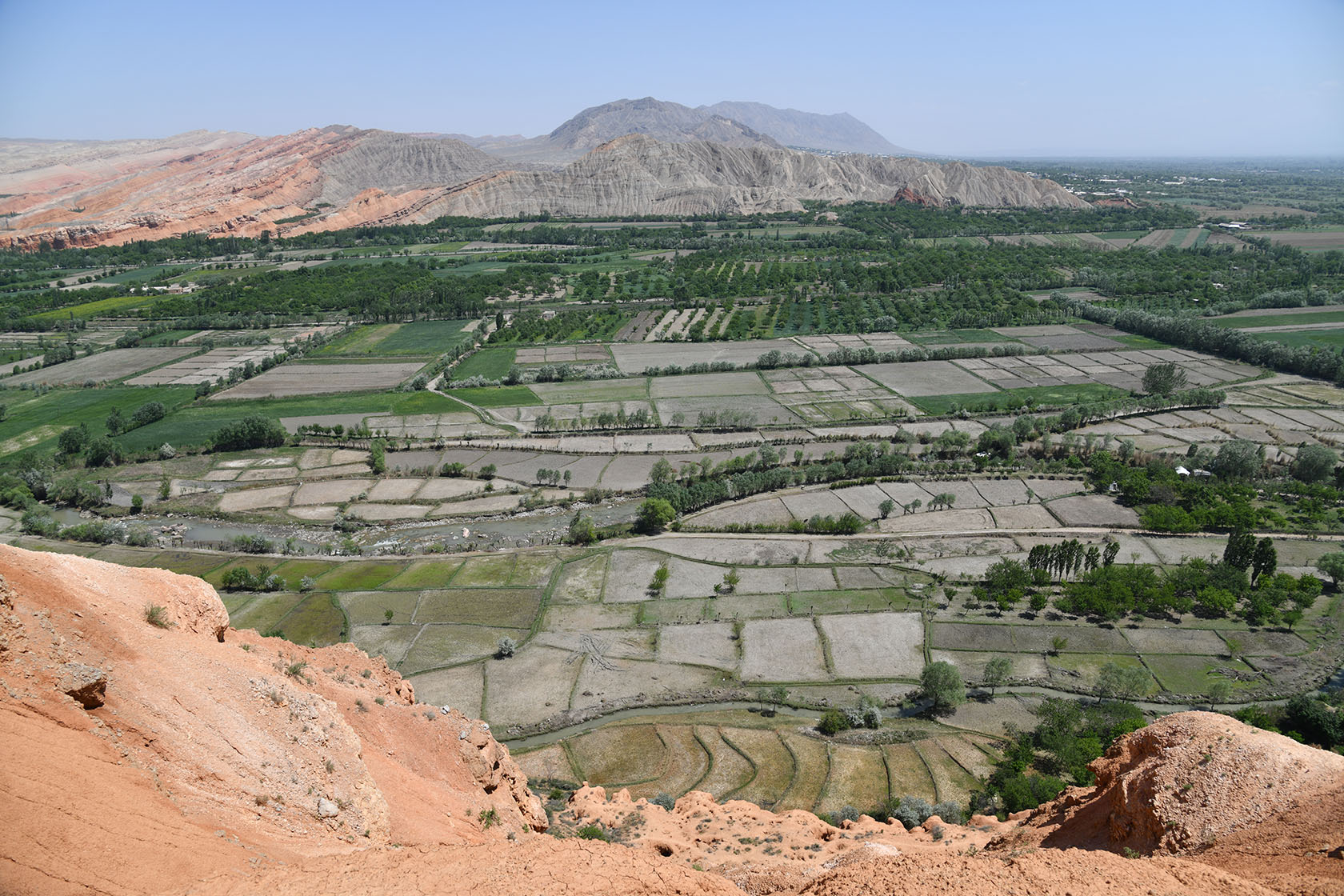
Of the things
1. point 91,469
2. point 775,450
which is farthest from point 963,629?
point 91,469

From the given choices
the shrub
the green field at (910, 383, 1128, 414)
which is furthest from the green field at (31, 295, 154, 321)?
the shrub

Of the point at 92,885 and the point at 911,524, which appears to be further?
the point at 911,524


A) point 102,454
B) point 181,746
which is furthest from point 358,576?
point 102,454

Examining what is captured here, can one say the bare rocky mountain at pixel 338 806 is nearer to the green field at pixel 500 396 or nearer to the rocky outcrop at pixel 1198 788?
the rocky outcrop at pixel 1198 788

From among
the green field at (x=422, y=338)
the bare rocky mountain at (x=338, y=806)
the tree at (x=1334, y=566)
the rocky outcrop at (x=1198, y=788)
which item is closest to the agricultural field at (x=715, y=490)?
the green field at (x=422, y=338)

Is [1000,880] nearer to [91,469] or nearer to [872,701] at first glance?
[872,701]

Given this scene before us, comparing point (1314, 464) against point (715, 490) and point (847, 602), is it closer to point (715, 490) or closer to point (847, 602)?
point (847, 602)
